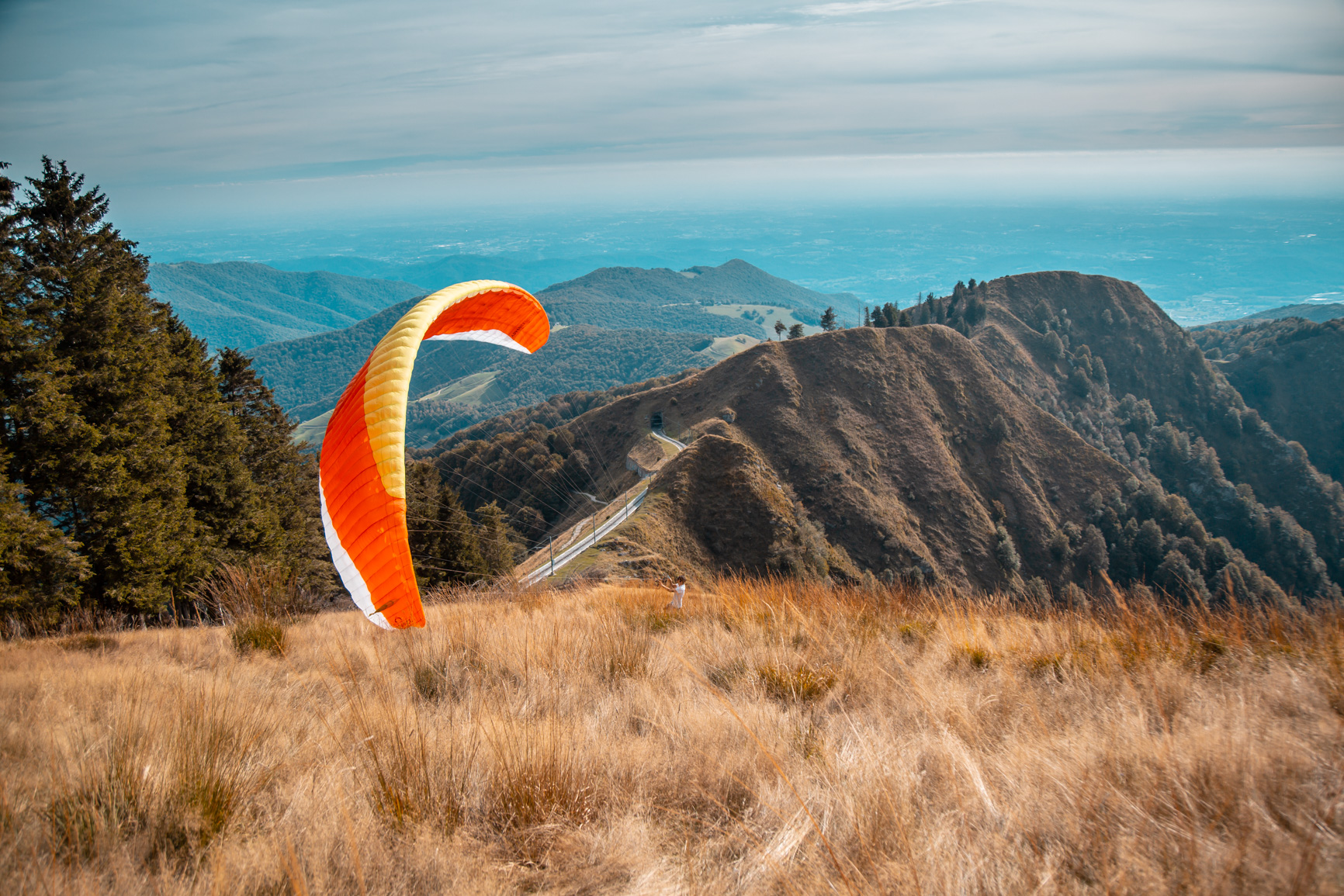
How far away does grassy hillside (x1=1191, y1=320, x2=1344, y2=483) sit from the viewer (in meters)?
110

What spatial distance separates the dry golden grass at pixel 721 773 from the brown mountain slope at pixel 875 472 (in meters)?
37.4

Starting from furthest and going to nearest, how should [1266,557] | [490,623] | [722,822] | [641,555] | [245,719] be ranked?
[1266,557] < [641,555] < [490,623] < [245,719] < [722,822]

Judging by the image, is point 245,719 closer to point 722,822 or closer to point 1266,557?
point 722,822

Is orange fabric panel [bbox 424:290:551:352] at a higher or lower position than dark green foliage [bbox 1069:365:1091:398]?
higher

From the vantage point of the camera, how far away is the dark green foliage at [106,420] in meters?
14.1

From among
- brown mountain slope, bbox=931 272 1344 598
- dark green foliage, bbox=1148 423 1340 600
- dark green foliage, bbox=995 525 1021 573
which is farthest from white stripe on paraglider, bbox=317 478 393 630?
brown mountain slope, bbox=931 272 1344 598

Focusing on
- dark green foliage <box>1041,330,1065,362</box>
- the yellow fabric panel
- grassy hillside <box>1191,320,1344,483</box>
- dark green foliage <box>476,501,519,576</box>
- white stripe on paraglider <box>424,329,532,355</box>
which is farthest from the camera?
grassy hillside <box>1191,320,1344,483</box>

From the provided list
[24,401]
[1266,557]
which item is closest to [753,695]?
[24,401]

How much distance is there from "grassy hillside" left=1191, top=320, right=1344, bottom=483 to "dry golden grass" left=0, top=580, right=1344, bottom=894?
513 feet

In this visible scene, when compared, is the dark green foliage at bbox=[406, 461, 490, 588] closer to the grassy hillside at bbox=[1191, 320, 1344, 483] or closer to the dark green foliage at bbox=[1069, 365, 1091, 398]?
the dark green foliage at bbox=[1069, 365, 1091, 398]

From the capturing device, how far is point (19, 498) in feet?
46.5

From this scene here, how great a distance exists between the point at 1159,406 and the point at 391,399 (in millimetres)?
137729

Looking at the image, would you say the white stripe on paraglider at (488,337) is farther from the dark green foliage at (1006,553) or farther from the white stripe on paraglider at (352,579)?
the dark green foliage at (1006,553)

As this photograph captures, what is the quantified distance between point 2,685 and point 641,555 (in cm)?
2804
